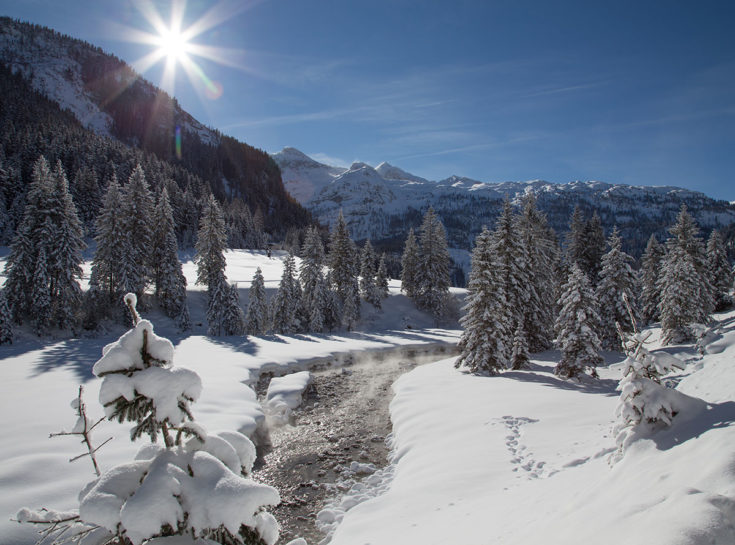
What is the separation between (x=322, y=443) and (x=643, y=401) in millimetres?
12062

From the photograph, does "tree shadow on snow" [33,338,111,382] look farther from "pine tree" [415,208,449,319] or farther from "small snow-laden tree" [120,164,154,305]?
"pine tree" [415,208,449,319]

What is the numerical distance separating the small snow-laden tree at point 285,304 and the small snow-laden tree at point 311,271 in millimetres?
3318

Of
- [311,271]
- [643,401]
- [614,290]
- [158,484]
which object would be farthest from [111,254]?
[614,290]

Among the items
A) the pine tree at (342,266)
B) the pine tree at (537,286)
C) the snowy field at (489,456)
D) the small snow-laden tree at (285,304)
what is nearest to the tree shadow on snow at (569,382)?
the snowy field at (489,456)

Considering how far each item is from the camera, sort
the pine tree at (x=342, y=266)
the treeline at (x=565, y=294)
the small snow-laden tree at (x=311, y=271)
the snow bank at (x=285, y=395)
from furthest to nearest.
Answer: the pine tree at (x=342, y=266), the small snow-laden tree at (x=311, y=271), the treeline at (x=565, y=294), the snow bank at (x=285, y=395)

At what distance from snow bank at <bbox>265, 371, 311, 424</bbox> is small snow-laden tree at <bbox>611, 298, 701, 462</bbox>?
14521 millimetres

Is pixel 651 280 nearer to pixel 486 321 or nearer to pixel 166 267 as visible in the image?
pixel 486 321

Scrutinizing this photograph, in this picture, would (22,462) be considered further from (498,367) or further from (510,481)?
(498,367)

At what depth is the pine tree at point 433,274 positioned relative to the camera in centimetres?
5756

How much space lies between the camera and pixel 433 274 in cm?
5731

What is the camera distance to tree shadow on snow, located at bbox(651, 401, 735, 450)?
593 centimetres

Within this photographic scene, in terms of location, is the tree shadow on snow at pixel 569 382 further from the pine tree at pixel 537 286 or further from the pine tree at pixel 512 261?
the pine tree at pixel 537 286

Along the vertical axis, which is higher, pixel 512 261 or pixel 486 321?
pixel 512 261

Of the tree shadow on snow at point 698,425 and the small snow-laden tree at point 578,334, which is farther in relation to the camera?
the small snow-laden tree at point 578,334
